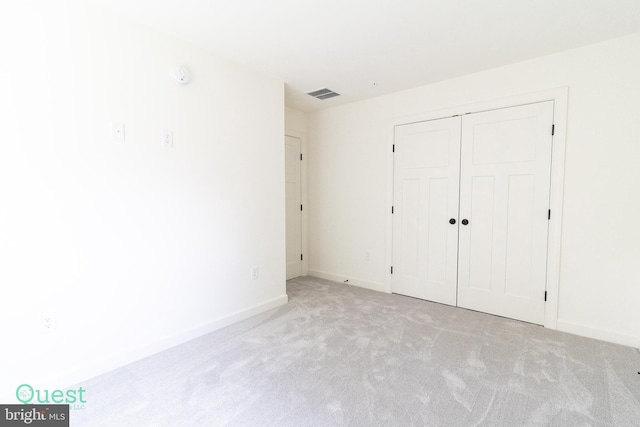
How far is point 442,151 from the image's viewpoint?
3.39m

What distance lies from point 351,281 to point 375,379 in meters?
2.24

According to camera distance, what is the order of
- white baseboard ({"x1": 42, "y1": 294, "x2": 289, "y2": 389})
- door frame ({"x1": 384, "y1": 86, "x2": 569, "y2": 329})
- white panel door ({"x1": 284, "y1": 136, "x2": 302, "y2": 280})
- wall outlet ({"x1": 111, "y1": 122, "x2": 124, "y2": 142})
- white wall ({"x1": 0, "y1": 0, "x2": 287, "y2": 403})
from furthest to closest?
white panel door ({"x1": 284, "y1": 136, "x2": 302, "y2": 280}), door frame ({"x1": 384, "y1": 86, "x2": 569, "y2": 329}), wall outlet ({"x1": 111, "y1": 122, "x2": 124, "y2": 142}), white baseboard ({"x1": 42, "y1": 294, "x2": 289, "y2": 389}), white wall ({"x1": 0, "y1": 0, "x2": 287, "y2": 403})

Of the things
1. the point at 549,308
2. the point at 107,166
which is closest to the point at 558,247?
the point at 549,308

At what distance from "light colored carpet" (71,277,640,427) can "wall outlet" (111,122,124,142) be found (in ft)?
5.26

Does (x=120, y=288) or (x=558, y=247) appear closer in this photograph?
(x=120, y=288)

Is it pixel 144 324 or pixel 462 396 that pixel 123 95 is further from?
pixel 462 396

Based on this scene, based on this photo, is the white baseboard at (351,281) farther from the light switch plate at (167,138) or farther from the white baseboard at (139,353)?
the light switch plate at (167,138)

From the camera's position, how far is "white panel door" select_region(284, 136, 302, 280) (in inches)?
173

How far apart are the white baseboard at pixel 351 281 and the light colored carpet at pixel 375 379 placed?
99 cm

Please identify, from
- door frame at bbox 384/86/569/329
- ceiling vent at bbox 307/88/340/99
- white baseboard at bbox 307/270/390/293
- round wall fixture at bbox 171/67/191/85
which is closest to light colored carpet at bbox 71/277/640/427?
door frame at bbox 384/86/569/329

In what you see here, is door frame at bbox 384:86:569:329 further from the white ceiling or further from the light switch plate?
the light switch plate

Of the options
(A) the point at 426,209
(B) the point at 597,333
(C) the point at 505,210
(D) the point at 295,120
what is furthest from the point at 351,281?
(B) the point at 597,333

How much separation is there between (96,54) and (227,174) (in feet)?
4.06

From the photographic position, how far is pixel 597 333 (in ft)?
8.53
